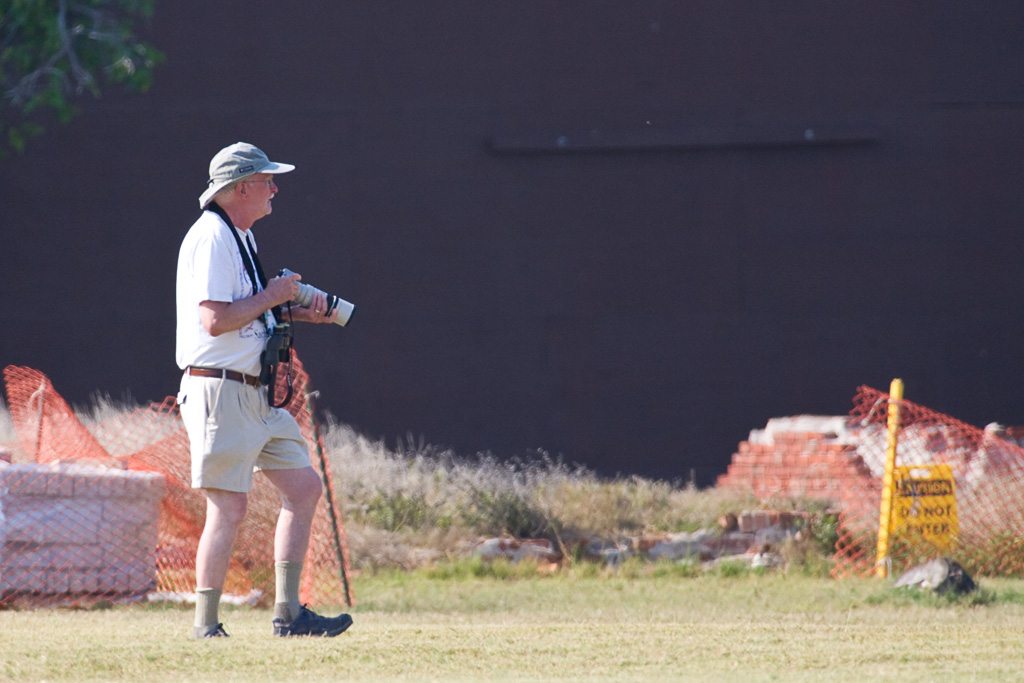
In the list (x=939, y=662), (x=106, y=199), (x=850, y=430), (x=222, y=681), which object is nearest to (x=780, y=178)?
(x=850, y=430)

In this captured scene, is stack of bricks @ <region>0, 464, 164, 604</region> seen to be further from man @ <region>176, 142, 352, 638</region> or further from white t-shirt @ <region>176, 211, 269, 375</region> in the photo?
white t-shirt @ <region>176, 211, 269, 375</region>

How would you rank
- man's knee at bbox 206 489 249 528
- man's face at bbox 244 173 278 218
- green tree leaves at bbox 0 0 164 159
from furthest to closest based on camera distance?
green tree leaves at bbox 0 0 164 159
man's face at bbox 244 173 278 218
man's knee at bbox 206 489 249 528

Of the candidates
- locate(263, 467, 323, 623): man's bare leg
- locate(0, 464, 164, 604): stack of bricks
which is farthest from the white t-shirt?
locate(0, 464, 164, 604): stack of bricks

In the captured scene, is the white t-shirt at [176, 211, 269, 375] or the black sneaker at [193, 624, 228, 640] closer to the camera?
the white t-shirt at [176, 211, 269, 375]

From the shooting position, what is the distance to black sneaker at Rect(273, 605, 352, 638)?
520 centimetres

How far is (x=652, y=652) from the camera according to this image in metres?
5.13

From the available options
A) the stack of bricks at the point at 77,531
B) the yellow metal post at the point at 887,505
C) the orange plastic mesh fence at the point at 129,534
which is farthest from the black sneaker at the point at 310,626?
the yellow metal post at the point at 887,505

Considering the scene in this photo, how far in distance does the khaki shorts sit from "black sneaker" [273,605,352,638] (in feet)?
1.89

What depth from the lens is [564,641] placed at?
5.37 meters

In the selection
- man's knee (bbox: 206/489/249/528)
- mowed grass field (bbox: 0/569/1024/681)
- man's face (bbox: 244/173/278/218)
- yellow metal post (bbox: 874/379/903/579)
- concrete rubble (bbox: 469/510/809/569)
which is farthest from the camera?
concrete rubble (bbox: 469/510/809/569)

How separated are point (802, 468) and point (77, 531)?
17.9 feet

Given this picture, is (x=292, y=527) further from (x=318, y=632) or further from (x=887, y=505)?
(x=887, y=505)

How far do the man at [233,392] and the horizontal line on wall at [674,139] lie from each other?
7.92 m

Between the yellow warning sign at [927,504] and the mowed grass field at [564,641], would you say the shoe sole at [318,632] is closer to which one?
the mowed grass field at [564,641]
